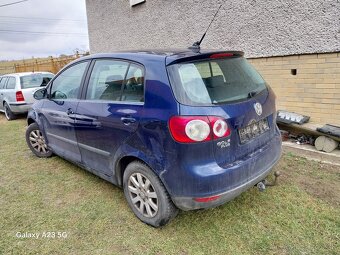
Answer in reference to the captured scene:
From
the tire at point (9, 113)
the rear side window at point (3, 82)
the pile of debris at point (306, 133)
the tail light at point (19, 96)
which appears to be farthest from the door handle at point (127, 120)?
the rear side window at point (3, 82)

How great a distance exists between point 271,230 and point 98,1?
27.3ft

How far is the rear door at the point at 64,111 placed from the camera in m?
3.27

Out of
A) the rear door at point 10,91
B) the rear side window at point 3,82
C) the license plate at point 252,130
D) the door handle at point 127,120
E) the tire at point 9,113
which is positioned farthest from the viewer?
the rear side window at point 3,82

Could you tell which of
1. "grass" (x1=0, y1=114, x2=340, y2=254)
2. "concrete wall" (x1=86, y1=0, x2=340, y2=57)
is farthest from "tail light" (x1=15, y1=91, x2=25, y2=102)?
"grass" (x1=0, y1=114, x2=340, y2=254)

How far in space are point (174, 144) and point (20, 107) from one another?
23.7 feet

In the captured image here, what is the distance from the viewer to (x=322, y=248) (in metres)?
2.21

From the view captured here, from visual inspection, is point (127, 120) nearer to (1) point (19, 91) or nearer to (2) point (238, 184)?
(2) point (238, 184)

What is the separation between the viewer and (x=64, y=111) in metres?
3.39

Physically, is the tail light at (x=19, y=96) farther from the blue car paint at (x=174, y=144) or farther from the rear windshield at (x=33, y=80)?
the blue car paint at (x=174, y=144)

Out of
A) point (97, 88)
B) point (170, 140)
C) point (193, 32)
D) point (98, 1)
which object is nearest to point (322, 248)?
point (170, 140)

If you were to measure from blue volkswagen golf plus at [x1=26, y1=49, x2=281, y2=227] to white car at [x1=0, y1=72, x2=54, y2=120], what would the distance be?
5527mm

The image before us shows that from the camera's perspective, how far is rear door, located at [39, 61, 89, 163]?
3.27 m

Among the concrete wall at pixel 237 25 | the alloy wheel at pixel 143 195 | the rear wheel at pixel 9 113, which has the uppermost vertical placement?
the concrete wall at pixel 237 25

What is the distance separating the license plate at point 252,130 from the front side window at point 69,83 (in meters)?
2.02
